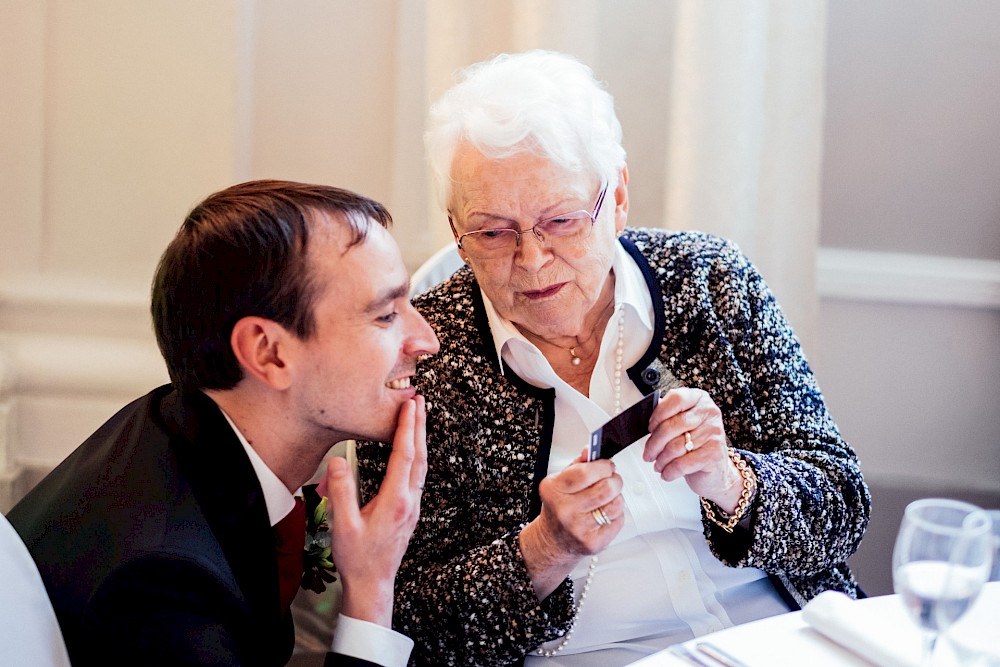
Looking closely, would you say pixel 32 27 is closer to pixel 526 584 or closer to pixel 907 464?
pixel 526 584

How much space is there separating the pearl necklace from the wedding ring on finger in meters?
0.19

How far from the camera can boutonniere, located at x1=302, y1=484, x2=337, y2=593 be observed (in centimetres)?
167

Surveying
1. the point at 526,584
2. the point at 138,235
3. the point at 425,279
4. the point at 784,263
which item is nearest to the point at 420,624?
the point at 526,584

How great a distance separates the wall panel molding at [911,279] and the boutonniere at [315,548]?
1575mm

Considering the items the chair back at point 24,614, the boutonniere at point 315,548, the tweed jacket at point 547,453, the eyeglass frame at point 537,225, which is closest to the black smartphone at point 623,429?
the tweed jacket at point 547,453

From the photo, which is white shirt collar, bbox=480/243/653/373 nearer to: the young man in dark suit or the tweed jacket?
the tweed jacket

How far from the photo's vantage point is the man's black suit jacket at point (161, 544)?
3.98 ft

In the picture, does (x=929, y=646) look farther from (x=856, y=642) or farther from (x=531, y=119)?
(x=531, y=119)

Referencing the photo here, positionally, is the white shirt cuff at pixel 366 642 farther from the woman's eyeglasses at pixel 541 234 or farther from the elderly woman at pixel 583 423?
the woman's eyeglasses at pixel 541 234

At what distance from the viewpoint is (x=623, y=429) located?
4.99ft

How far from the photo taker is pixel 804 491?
1763 mm

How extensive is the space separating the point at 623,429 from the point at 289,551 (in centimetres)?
57

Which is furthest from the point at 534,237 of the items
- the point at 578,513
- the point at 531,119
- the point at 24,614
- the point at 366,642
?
the point at 24,614

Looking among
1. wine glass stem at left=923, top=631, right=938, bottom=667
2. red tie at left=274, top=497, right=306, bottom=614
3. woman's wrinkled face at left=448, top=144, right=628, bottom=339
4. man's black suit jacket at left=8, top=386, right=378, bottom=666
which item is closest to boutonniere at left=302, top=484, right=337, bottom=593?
red tie at left=274, top=497, right=306, bottom=614
